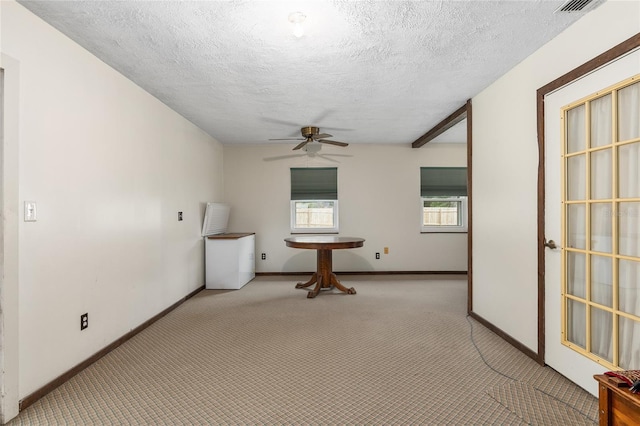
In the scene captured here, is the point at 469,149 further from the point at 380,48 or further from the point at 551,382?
the point at 551,382

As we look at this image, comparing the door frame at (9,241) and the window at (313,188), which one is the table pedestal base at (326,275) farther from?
the door frame at (9,241)

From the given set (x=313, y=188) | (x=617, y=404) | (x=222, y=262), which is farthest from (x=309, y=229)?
(x=617, y=404)

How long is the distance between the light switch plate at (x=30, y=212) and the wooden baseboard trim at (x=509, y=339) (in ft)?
11.4

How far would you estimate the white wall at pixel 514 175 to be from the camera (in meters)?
2.15

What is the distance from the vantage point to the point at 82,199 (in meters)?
2.44

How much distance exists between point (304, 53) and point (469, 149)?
2091 millimetres

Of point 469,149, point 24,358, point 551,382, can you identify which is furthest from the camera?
point 469,149

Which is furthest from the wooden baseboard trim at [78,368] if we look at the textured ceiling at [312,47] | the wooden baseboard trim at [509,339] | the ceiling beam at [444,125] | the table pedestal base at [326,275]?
the ceiling beam at [444,125]

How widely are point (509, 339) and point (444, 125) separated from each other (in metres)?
2.74

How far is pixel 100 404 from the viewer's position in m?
1.97

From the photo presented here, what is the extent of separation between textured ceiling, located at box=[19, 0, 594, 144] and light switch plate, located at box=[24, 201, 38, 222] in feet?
3.74

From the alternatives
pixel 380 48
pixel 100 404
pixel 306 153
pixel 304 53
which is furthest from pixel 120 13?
pixel 306 153

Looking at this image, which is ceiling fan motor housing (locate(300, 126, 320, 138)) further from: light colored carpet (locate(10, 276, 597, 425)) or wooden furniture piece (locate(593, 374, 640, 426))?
wooden furniture piece (locate(593, 374, 640, 426))

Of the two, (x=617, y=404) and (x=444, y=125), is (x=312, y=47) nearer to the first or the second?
(x=617, y=404)
